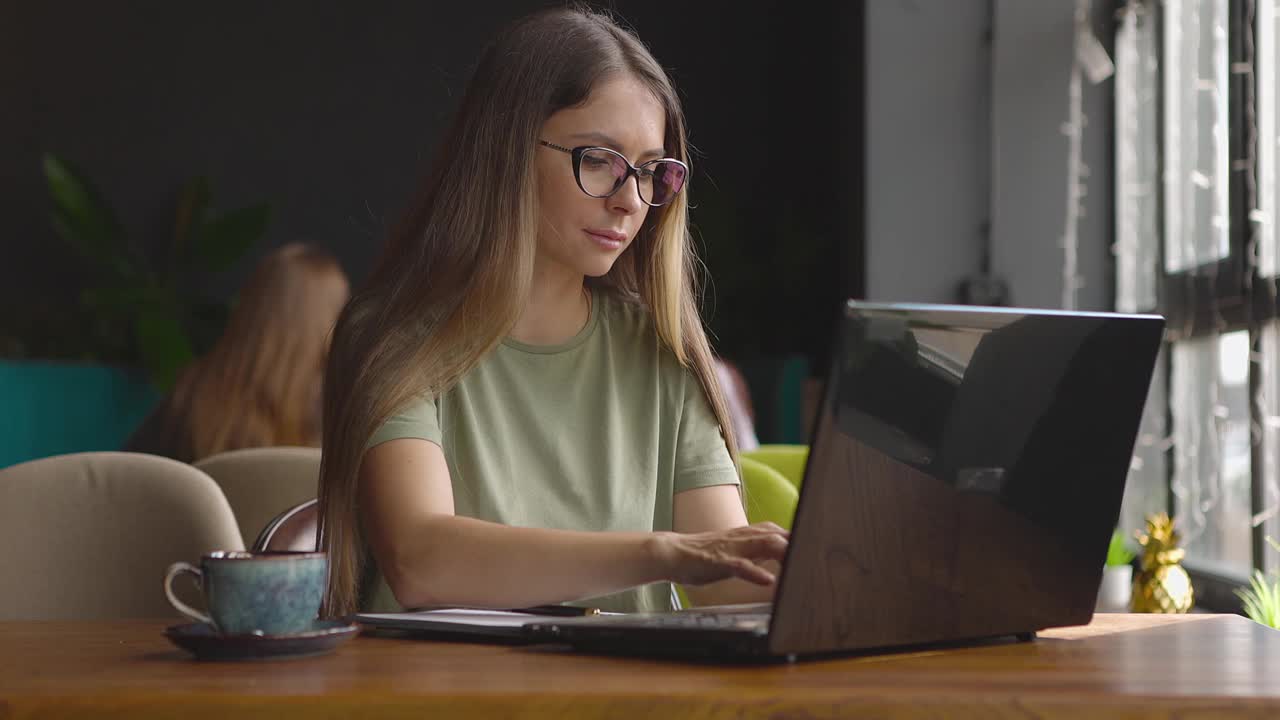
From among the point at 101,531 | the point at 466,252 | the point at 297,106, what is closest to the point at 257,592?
the point at 466,252

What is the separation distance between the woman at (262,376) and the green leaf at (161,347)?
9.89ft

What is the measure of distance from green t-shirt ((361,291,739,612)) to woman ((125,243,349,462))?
1739 mm

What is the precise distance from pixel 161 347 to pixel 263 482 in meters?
4.59

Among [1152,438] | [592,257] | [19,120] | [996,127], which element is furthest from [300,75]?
[592,257]

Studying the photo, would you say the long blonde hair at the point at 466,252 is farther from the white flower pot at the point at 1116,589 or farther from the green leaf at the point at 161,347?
the green leaf at the point at 161,347

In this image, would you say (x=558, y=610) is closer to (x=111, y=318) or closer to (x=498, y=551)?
(x=498, y=551)

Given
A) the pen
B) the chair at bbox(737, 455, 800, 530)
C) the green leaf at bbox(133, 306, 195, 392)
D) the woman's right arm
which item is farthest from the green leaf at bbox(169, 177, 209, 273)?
the pen

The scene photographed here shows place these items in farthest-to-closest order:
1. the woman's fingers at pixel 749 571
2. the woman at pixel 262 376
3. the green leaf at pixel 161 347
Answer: the green leaf at pixel 161 347 → the woman at pixel 262 376 → the woman's fingers at pixel 749 571

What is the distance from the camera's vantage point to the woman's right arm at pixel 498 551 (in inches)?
37.1

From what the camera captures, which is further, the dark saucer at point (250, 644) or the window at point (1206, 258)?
the window at point (1206, 258)

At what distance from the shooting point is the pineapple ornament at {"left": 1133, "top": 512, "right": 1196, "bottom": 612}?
2.20 metres

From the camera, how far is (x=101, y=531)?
161 centimetres

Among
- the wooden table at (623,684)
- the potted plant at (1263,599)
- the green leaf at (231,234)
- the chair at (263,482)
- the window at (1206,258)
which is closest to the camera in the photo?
the wooden table at (623,684)

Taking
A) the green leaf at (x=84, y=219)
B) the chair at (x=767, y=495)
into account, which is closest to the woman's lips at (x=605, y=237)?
the chair at (x=767, y=495)
